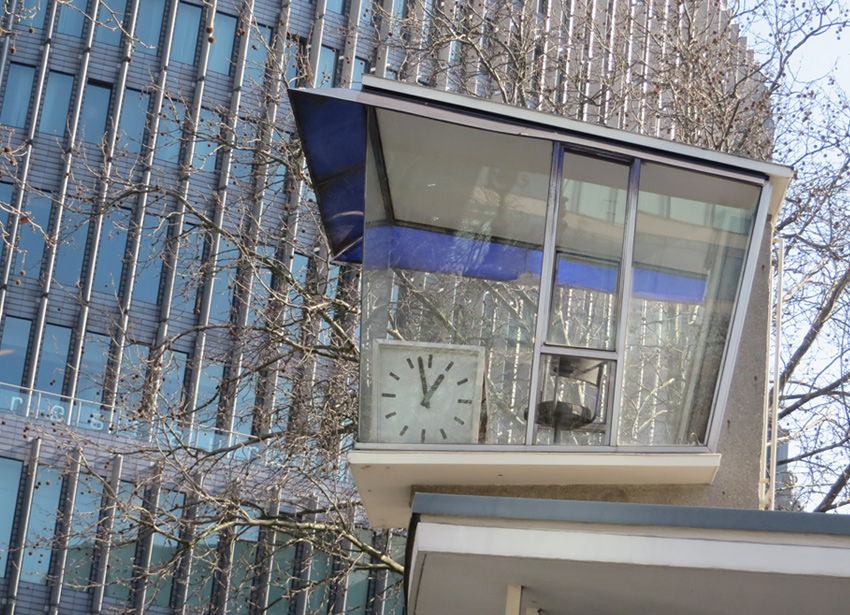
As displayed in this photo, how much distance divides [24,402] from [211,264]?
16.5 metres

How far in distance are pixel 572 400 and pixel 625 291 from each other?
35.9 inches

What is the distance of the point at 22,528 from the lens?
30062mm

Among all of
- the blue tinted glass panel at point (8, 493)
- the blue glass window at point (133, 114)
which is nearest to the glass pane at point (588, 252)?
the blue tinted glass panel at point (8, 493)

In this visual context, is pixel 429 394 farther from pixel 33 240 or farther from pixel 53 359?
pixel 33 240

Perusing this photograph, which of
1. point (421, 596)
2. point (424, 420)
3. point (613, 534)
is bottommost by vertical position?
point (421, 596)

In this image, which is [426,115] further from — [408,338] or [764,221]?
[764,221]

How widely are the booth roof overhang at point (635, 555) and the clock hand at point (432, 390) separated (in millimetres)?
1206

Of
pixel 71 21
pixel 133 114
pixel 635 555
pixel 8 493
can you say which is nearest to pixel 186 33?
pixel 133 114

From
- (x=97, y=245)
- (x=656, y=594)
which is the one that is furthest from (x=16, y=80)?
(x=656, y=594)

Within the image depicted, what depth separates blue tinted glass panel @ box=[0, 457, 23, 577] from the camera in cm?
3014

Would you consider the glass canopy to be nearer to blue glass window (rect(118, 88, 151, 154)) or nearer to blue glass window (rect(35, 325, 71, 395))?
blue glass window (rect(35, 325, 71, 395))

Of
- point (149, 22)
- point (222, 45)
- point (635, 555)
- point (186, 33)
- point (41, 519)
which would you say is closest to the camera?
point (635, 555)

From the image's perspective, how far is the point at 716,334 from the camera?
8492 mm

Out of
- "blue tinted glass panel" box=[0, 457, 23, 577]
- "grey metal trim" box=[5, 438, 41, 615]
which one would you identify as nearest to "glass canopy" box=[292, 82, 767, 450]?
"grey metal trim" box=[5, 438, 41, 615]
